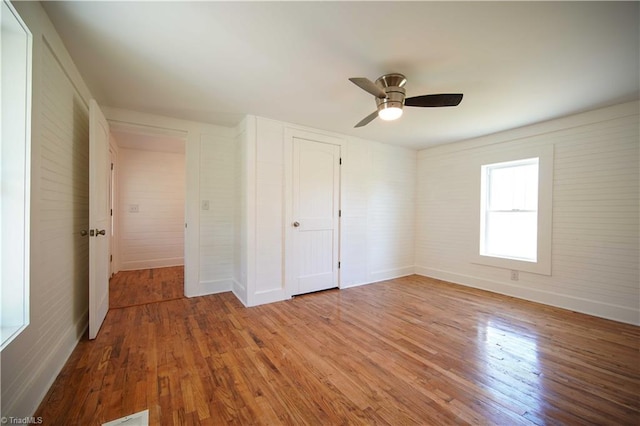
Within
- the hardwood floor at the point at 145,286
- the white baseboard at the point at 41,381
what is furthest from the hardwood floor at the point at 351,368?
the hardwood floor at the point at 145,286

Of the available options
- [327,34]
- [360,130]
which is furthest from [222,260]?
[327,34]

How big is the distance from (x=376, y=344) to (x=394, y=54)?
2.36m

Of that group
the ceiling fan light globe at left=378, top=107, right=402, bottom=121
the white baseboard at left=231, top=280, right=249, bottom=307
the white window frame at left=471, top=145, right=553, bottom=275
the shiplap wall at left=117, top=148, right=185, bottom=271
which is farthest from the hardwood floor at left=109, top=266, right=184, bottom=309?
the white window frame at left=471, top=145, right=553, bottom=275

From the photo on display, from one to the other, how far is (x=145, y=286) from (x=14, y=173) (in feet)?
9.62

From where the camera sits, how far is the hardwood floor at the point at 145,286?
3.25 meters

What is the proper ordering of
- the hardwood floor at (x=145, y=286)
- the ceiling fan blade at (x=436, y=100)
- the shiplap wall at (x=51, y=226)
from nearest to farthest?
the shiplap wall at (x=51, y=226)
the ceiling fan blade at (x=436, y=100)
the hardwood floor at (x=145, y=286)

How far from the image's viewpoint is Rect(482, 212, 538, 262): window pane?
353cm

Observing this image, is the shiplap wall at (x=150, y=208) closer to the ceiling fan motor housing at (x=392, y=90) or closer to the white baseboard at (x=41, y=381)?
the white baseboard at (x=41, y=381)

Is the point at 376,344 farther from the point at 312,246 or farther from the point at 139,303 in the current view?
the point at 139,303

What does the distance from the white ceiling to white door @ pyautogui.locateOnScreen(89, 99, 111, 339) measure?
1.37 ft

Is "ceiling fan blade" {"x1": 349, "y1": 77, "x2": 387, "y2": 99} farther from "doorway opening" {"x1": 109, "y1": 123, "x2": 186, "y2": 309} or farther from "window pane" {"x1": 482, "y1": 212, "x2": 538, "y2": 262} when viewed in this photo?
"doorway opening" {"x1": 109, "y1": 123, "x2": 186, "y2": 309}

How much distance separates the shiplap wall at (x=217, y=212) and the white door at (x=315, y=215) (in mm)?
936

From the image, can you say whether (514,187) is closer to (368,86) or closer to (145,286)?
(368,86)

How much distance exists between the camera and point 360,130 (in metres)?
3.73
